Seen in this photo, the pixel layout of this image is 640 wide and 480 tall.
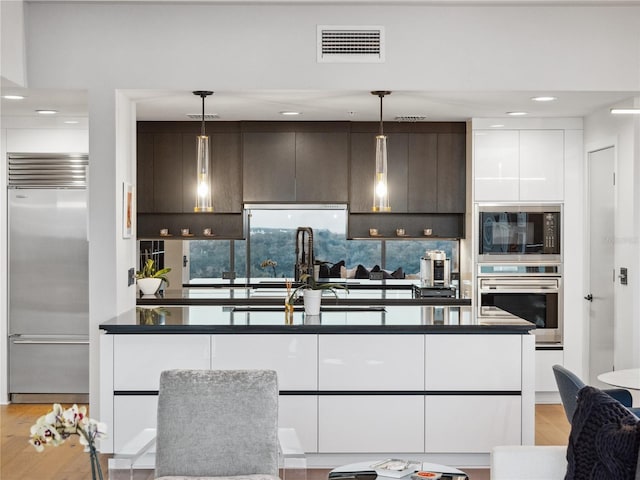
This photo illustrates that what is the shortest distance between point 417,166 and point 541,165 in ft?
3.85

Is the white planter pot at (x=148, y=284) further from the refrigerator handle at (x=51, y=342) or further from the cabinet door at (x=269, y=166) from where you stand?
the cabinet door at (x=269, y=166)

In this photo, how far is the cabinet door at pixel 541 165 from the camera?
6734mm

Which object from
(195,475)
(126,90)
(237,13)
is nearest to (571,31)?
(237,13)

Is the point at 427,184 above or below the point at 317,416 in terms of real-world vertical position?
above

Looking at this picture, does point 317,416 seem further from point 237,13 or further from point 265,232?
point 265,232

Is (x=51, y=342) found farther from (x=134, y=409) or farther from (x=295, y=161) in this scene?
(x=295, y=161)

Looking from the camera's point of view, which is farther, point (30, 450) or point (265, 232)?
point (265, 232)

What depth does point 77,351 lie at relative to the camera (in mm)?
6480

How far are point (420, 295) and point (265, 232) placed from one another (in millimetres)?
1831

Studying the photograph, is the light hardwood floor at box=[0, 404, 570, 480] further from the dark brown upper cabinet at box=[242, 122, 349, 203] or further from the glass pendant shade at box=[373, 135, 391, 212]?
the dark brown upper cabinet at box=[242, 122, 349, 203]

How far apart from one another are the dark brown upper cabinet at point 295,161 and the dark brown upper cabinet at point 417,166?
0.15 m

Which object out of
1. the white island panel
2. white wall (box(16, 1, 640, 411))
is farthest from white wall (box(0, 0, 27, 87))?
the white island panel

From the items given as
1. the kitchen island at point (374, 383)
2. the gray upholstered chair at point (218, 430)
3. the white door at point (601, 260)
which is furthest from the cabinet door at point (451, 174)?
the gray upholstered chair at point (218, 430)

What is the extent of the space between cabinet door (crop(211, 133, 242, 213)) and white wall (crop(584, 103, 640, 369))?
3295 millimetres
